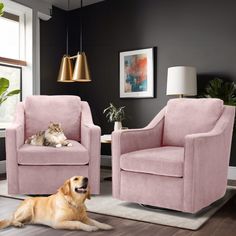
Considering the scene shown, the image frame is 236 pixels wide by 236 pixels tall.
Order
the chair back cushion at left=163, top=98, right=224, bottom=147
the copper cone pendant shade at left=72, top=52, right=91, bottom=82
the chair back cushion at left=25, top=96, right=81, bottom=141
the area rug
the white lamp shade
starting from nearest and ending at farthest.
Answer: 1. the area rug
2. the chair back cushion at left=163, top=98, right=224, bottom=147
3. the chair back cushion at left=25, top=96, right=81, bottom=141
4. the copper cone pendant shade at left=72, top=52, right=91, bottom=82
5. the white lamp shade

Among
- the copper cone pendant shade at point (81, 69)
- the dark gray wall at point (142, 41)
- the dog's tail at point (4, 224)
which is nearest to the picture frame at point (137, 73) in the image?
the dark gray wall at point (142, 41)

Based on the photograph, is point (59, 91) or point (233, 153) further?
point (59, 91)

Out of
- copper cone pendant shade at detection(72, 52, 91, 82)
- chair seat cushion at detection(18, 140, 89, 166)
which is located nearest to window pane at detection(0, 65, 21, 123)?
copper cone pendant shade at detection(72, 52, 91, 82)

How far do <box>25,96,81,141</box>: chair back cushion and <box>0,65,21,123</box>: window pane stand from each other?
4.23 ft

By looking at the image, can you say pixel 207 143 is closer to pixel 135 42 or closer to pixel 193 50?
pixel 193 50

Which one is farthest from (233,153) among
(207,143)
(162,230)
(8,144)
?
(8,144)

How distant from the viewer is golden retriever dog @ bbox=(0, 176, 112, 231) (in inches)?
93.7

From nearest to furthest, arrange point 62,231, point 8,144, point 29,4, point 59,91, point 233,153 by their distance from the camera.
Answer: point 62,231, point 8,144, point 233,153, point 29,4, point 59,91

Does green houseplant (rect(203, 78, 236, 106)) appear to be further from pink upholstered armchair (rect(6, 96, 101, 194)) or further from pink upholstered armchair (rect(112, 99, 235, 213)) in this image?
pink upholstered armchair (rect(6, 96, 101, 194))

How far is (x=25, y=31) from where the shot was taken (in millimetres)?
5230

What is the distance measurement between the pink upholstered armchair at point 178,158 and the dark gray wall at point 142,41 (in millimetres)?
1567

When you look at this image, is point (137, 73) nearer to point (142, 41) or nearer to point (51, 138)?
point (142, 41)

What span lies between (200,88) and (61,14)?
102 inches

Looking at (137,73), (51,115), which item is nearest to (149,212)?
(51,115)
